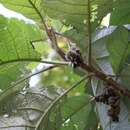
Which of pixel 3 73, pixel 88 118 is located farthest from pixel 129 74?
pixel 3 73

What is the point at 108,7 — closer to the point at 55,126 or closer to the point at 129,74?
the point at 129,74

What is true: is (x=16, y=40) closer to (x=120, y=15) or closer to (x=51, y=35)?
(x=51, y=35)

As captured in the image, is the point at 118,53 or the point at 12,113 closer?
the point at 118,53

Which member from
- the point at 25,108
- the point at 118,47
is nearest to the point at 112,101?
the point at 118,47

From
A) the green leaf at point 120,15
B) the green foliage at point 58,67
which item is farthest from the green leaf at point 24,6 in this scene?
the green leaf at point 120,15

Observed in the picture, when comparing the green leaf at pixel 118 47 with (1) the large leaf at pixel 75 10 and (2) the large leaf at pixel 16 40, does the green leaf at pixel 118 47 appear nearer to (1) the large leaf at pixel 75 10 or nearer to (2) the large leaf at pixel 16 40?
(1) the large leaf at pixel 75 10

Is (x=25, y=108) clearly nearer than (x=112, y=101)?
No

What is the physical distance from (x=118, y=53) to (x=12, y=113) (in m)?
0.27

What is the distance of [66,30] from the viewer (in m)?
0.90

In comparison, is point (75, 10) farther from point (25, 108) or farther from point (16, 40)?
point (25, 108)

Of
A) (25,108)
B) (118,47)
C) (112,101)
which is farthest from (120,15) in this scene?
(25,108)

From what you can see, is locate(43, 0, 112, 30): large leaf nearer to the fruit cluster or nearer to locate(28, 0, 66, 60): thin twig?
locate(28, 0, 66, 60): thin twig

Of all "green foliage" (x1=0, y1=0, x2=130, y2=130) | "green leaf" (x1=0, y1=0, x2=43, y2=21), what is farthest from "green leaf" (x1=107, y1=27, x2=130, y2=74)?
"green leaf" (x1=0, y1=0, x2=43, y2=21)

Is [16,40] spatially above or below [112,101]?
above
